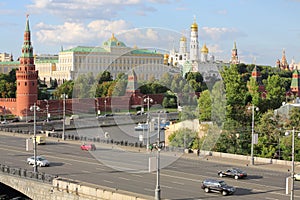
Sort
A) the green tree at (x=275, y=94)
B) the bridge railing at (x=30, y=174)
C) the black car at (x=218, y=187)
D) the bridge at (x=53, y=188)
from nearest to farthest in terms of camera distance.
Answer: the bridge at (x=53, y=188) → the black car at (x=218, y=187) → the bridge railing at (x=30, y=174) → the green tree at (x=275, y=94)

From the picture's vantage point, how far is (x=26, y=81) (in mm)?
91062

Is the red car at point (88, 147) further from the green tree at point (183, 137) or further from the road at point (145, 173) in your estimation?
the green tree at point (183, 137)

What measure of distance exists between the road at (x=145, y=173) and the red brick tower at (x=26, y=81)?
43.8 m

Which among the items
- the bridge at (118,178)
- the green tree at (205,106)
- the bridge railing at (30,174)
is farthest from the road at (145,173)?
the green tree at (205,106)

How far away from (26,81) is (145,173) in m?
59.6

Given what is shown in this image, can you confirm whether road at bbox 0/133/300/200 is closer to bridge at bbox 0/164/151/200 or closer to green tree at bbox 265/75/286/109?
bridge at bbox 0/164/151/200

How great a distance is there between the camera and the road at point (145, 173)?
30203 mm

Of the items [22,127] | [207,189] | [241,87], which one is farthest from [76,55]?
[207,189]

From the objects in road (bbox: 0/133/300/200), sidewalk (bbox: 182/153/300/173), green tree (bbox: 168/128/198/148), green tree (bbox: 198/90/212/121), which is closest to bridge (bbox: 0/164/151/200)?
road (bbox: 0/133/300/200)

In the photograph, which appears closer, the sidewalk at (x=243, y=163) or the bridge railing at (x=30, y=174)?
the bridge railing at (x=30, y=174)

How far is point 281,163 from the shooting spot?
40.8 metres

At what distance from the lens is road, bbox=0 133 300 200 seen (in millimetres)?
30203

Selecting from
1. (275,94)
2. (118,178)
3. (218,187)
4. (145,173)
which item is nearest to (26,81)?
(275,94)

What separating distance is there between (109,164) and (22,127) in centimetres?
4326
